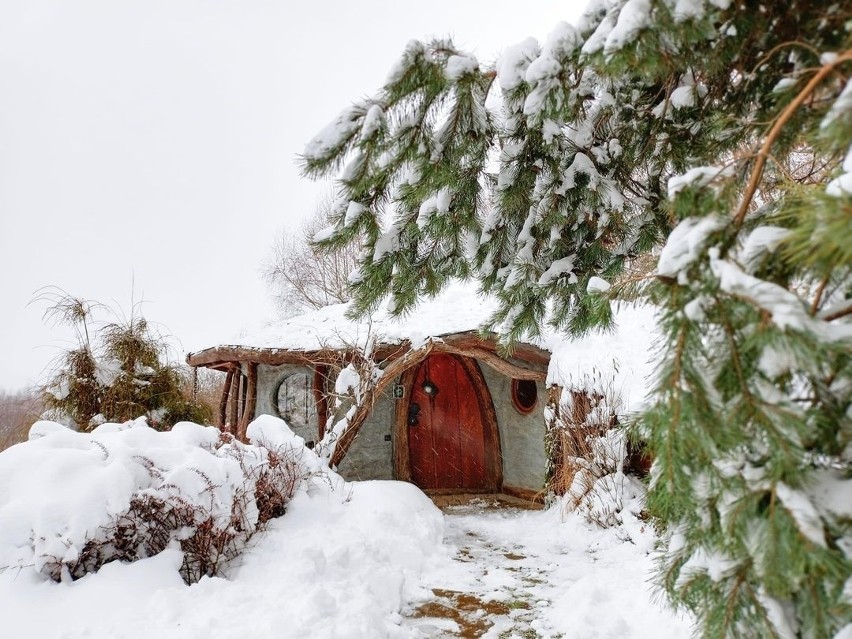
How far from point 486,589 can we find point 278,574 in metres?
1.80

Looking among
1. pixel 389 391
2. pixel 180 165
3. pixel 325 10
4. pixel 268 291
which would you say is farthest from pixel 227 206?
pixel 389 391

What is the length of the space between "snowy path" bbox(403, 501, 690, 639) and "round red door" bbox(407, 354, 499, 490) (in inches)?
101

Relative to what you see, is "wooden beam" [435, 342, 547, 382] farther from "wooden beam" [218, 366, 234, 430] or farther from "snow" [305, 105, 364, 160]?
"snow" [305, 105, 364, 160]

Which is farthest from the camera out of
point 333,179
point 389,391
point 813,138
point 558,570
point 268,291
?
point 268,291

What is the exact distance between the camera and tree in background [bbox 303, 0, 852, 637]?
0.96 metres

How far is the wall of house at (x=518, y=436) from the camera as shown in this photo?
8.06 meters

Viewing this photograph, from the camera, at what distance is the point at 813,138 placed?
1.21 m

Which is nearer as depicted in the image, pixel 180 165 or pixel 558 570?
pixel 558 570

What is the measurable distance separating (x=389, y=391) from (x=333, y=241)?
21.7ft

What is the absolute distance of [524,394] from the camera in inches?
336

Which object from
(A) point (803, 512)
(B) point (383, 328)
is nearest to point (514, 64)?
(A) point (803, 512)

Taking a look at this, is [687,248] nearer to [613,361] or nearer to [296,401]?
[613,361]

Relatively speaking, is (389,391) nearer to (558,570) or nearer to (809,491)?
(558,570)

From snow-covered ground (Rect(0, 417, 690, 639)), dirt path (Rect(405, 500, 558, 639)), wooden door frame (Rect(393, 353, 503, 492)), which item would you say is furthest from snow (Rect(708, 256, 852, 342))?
wooden door frame (Rect(393, 353, 503, 492))
